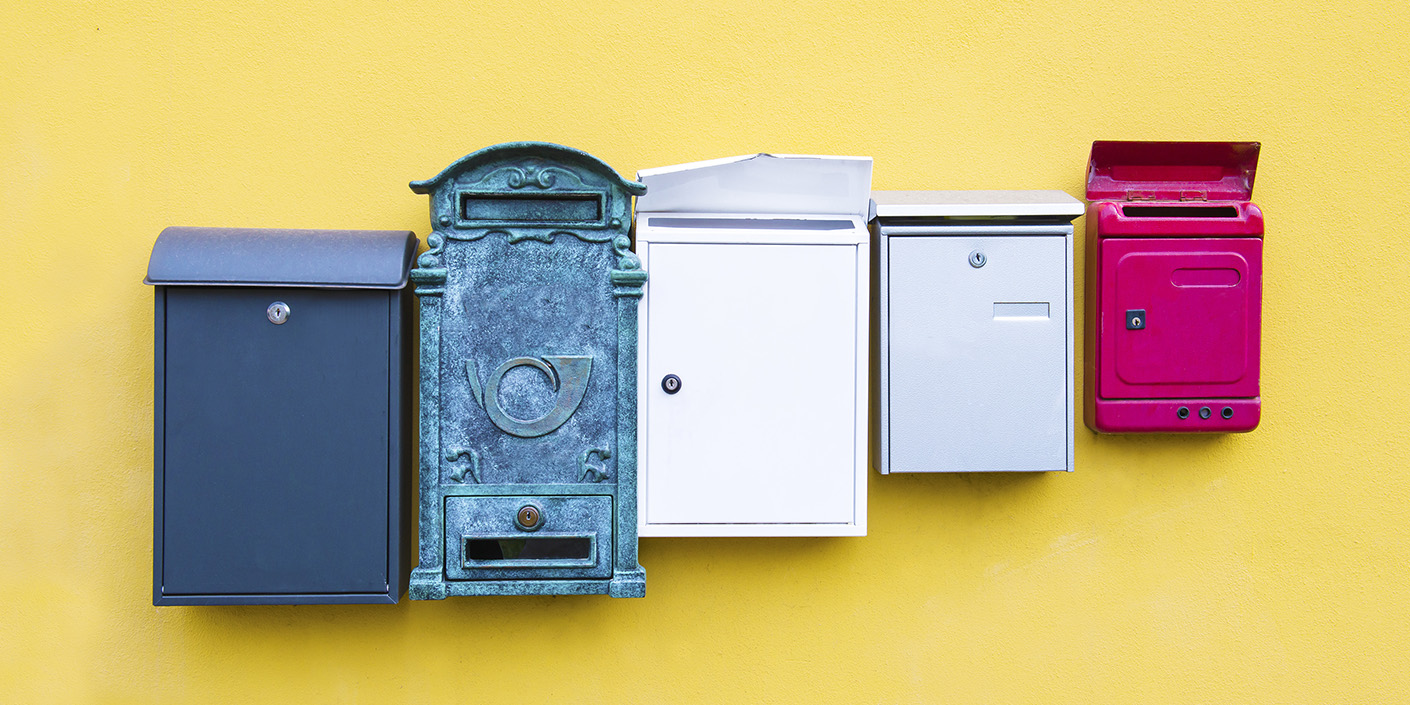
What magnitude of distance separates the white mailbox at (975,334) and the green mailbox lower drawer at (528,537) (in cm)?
87

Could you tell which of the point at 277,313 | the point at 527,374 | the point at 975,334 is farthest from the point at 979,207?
the point at 277,313

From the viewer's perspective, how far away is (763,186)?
229cm

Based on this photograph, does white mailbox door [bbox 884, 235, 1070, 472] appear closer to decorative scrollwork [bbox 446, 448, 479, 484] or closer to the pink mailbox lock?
the pink mailbox lock

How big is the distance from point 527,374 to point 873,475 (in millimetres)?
1138

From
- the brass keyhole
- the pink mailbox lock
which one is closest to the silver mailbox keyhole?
the brass keyhole

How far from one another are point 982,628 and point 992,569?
19 cm

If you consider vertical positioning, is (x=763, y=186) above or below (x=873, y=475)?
above

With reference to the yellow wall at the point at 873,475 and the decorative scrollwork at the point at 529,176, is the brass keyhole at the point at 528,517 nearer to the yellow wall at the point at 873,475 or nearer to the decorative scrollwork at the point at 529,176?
the yellow wall at the point at 873,475

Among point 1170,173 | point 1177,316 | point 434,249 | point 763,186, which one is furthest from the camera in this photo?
point 1170,173

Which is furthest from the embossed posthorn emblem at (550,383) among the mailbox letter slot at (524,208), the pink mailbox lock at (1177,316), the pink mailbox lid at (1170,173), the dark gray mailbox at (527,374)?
the pink mailbox lid at (1170,173)

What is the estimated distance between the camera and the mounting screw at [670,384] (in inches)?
87.4

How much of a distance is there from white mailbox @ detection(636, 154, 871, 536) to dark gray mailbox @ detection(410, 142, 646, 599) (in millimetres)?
87

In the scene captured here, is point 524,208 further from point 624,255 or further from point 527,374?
point 527,374

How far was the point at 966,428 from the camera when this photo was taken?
2.34 meters
